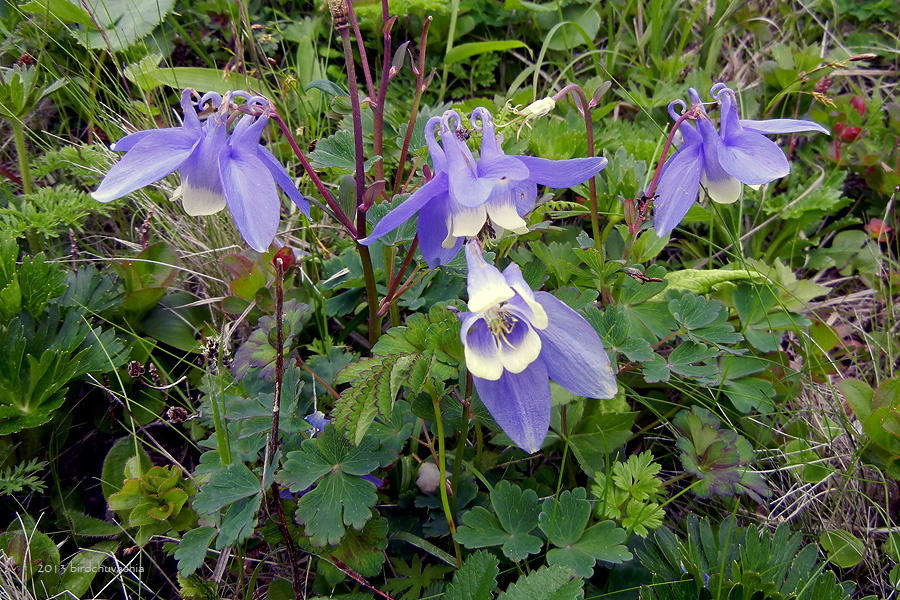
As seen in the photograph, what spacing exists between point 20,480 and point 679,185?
2081 mm

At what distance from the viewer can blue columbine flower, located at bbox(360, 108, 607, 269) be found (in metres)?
1.24

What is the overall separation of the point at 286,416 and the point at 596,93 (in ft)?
4.28

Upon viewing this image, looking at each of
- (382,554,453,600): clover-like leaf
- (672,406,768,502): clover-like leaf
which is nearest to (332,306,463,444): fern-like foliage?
(382,554,453,600): clover-like leaf

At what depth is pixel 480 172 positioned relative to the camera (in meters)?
1.30

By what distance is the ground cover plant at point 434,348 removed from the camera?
4.52 ft

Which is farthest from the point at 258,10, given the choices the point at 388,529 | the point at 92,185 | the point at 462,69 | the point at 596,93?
the point at 388,529

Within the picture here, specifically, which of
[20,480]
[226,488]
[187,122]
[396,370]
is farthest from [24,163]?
[396,370]

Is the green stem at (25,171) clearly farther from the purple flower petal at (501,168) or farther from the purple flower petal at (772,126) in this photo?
the purple flower petal at (772,126)

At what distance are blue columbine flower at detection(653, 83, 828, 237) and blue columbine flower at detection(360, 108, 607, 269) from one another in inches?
16.9

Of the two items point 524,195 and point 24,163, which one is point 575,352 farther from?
point 24,163

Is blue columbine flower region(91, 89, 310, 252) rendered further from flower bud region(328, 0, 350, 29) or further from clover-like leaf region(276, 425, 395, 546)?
clover-like leaf region(276, 425, 395, 546)

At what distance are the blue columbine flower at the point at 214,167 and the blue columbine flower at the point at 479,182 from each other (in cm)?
27

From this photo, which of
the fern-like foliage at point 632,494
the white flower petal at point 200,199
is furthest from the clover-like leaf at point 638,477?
the white flower petal at point 200,199

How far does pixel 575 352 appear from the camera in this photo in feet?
4.23
